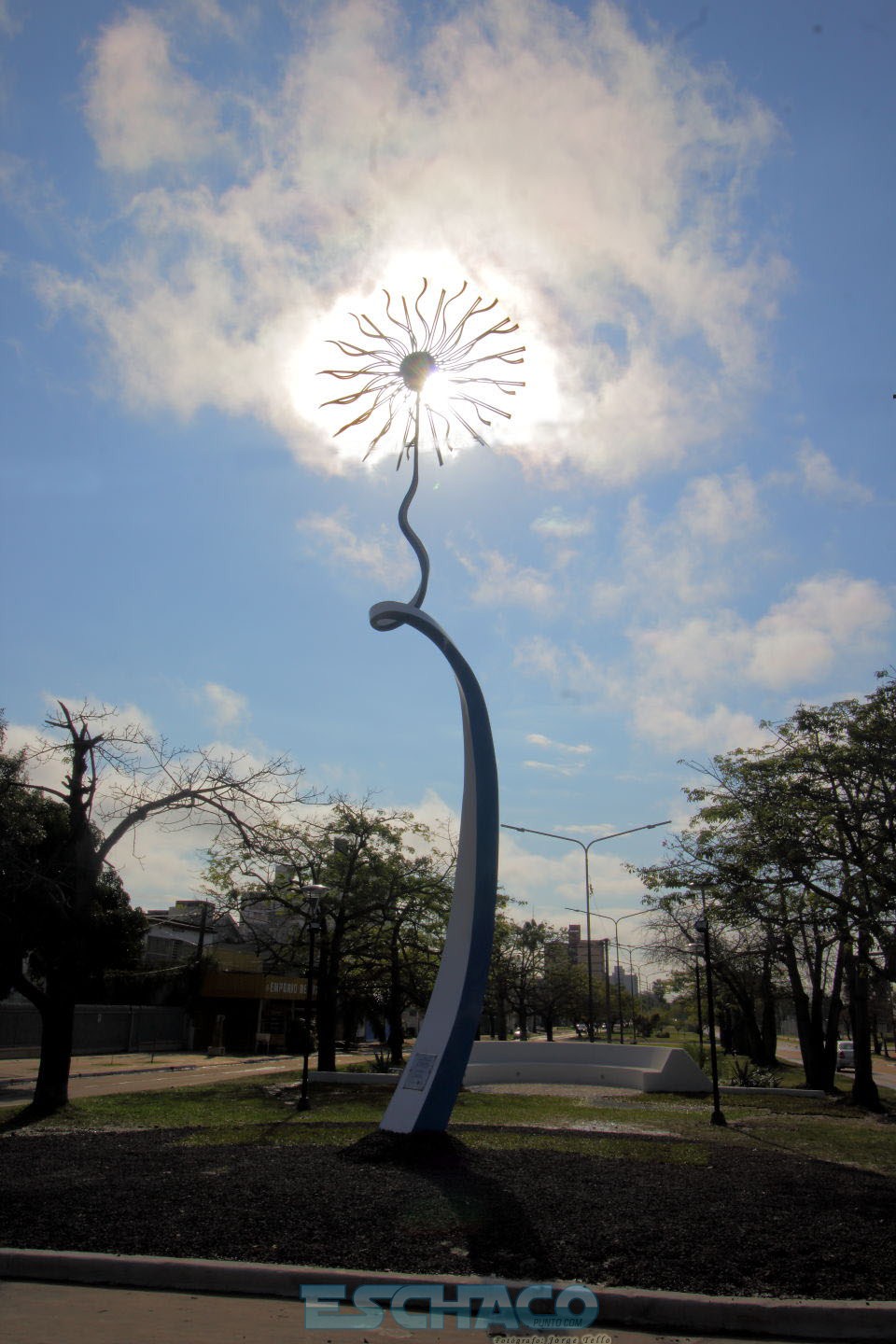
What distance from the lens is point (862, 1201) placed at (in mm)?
8359

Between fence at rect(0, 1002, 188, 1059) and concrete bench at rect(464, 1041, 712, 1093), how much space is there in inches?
Result: 815

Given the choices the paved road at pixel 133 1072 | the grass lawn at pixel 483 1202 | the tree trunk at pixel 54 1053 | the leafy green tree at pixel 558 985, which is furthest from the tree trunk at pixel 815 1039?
the leafy green tree at pixel 558 985

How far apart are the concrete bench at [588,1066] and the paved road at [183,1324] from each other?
19.9 metres

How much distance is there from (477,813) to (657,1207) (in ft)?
17.1

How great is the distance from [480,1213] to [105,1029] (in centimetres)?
4076

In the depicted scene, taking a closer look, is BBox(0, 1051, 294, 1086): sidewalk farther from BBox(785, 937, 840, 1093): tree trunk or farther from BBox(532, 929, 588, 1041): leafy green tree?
BBox(532, 929, 588, 1041): leafy green tree

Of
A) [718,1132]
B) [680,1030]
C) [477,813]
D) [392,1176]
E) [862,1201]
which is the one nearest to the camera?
[862,1201]

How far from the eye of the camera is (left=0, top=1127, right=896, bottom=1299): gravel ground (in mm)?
6242

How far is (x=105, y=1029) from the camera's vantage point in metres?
43.2

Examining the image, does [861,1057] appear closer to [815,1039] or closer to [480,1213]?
[815,1039]

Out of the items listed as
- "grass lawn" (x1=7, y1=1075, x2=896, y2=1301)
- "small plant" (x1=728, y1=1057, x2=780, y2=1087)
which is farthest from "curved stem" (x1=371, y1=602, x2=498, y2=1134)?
"small plant" (x1=728, y1=1057, x2=780, y2=1087)

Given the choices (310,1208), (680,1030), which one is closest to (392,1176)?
(310,1208)

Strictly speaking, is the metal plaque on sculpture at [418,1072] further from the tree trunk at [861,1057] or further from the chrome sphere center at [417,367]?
the tree trunk at [861,1057]

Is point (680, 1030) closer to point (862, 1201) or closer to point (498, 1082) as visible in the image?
point (498, 1082)
